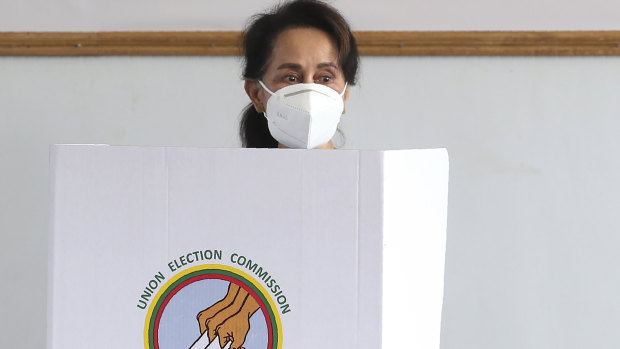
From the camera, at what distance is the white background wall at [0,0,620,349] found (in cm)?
137

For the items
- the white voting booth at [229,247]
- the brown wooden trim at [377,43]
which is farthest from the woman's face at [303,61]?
the brown wooden trim at [377,43]

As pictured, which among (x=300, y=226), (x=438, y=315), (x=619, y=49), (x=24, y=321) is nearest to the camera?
(x=300, y=226)

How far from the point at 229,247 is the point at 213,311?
0.05 metres

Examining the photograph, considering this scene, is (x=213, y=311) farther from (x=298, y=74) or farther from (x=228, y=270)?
(x=298, y=74)

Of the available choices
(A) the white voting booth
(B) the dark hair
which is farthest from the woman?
(A) the white voting booth

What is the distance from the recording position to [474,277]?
140cm

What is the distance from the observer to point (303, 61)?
88 cm

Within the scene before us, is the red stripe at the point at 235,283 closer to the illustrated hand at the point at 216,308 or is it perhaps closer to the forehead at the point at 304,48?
the illustrated hand at the point at 216,308

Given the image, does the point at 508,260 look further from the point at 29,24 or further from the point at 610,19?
the point at 29,24

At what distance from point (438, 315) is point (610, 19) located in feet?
2.99

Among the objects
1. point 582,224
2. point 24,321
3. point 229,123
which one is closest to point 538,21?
point 582,224

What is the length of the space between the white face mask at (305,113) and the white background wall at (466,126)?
574 mm

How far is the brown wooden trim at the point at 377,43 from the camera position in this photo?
1350 mm

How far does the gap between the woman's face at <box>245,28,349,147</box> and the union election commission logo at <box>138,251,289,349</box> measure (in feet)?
1.32
